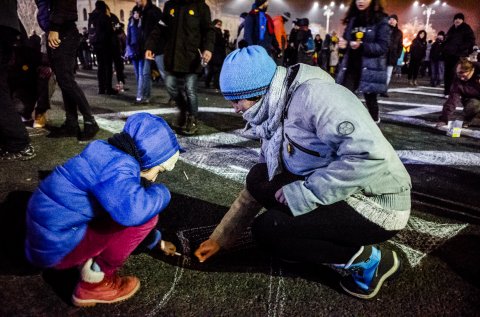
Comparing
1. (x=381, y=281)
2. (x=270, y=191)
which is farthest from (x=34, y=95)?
(x=381, y=281)

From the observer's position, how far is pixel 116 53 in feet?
30.6

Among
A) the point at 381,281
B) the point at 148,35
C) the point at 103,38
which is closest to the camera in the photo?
the point at 381,281

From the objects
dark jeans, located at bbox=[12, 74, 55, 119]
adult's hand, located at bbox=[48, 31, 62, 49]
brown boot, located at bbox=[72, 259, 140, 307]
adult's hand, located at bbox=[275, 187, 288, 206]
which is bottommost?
brown boot, located at bbox=[72, 259, 140, 307]

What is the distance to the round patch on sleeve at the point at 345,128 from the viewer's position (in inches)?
61.4

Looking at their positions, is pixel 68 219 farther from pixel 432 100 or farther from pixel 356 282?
pixel 432 100

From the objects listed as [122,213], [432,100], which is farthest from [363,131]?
[432,100]

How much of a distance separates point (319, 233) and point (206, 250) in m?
0.77

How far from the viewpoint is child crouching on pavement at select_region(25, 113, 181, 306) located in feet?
5.19

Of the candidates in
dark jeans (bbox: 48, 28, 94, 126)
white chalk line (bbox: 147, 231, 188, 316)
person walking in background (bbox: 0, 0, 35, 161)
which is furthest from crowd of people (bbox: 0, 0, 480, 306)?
dark jeans (bbox: 48, 28, 94, 126)

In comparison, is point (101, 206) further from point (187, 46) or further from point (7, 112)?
point (187, 46)

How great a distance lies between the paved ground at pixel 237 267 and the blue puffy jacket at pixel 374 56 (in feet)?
4.95

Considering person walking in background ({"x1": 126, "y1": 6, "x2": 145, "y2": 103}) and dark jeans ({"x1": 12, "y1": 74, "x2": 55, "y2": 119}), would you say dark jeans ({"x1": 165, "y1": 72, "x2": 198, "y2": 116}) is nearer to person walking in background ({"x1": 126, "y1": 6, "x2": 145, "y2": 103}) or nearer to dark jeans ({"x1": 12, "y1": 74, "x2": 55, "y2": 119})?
dark jeans ({"x1": 12, "y1": 74, "x2": 55, "y2": 119})

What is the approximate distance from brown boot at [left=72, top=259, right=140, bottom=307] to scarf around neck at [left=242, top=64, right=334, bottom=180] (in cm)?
103

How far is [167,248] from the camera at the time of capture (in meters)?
2.24
